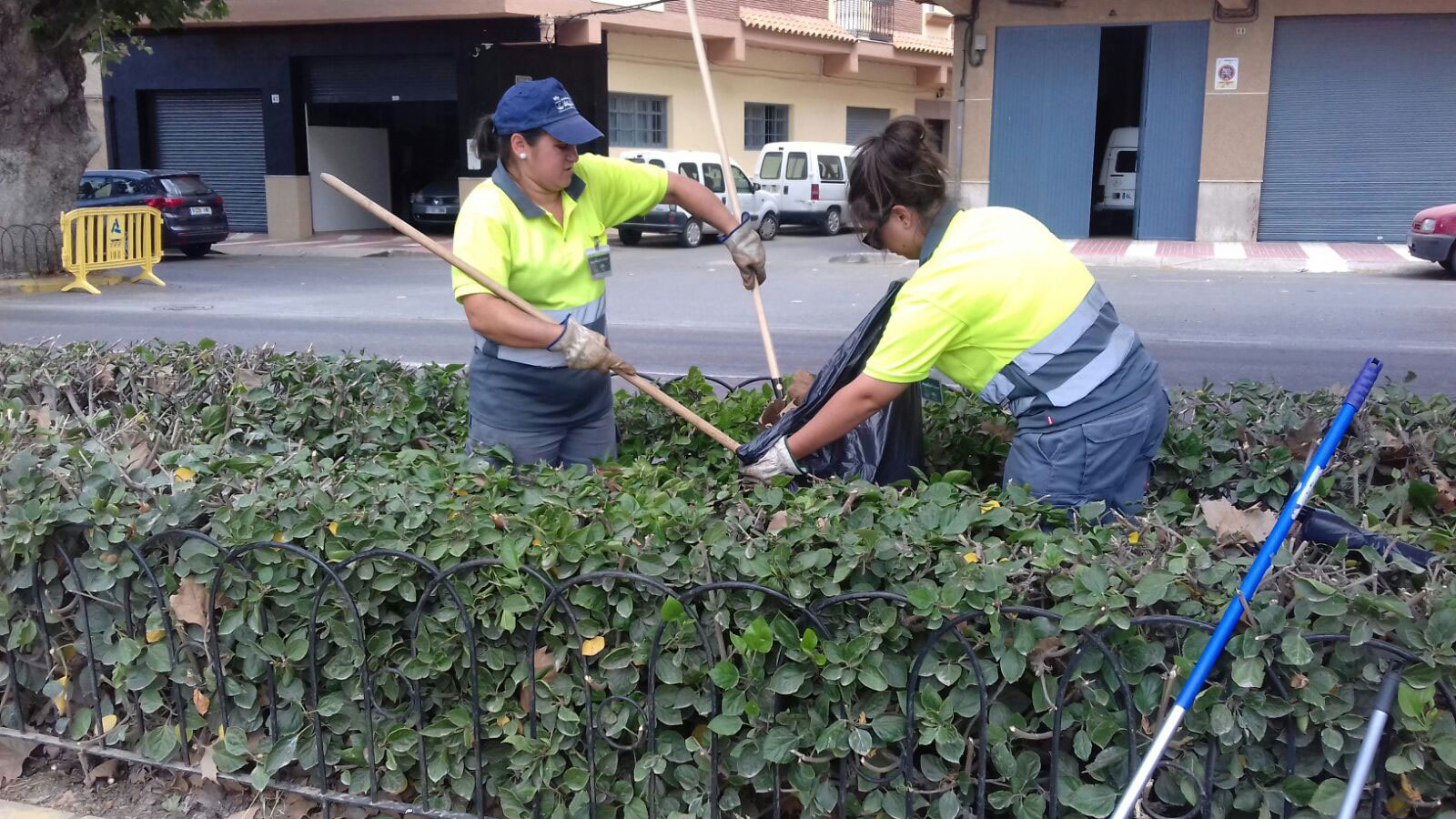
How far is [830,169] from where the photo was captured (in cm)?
2512

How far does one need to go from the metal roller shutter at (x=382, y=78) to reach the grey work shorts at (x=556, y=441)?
2189 cm

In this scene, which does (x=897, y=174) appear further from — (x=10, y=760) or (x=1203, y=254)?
(x=1203, y=254)

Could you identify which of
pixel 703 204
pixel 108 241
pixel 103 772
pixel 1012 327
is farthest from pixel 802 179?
pixel 103 772

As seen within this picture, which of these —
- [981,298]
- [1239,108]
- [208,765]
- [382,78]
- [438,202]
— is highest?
[382,78]

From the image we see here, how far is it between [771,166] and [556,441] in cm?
2154

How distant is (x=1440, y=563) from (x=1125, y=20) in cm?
1994

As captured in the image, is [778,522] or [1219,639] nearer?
[1219,639]

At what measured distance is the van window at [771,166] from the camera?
81.1 ft

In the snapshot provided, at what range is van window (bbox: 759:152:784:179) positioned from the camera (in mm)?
24719

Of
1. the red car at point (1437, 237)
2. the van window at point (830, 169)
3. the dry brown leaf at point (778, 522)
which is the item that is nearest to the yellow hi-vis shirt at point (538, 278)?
the dry brown leaf at point (778, 522)

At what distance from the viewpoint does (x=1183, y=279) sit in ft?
53.5

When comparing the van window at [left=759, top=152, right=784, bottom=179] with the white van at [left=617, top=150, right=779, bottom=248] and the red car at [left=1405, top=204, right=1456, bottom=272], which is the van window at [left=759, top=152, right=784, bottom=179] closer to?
the white van at [left=617, top=150, right=779, bottom=248]

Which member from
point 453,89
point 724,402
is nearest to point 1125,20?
point 453,89

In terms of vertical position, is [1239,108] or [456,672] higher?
[1239,108]
